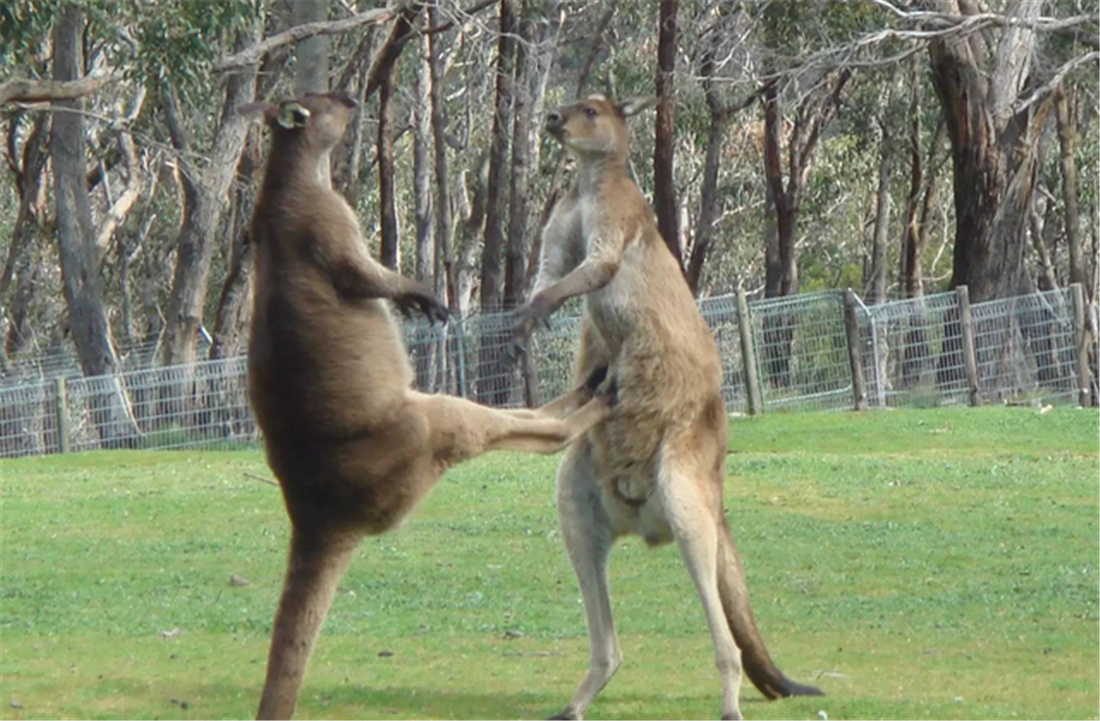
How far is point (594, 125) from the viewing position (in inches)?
325

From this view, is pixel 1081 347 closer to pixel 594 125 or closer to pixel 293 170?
pixel 594 125

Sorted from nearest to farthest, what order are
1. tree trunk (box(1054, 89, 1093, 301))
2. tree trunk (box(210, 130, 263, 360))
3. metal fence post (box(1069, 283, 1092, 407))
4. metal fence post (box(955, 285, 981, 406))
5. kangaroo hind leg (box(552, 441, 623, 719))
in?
kangaroo hind leg (box(552, 441, 623, 719)), metal fence post (box(955, 285, 981, 406)), metal fence post (box(1069, 283, 1092, 407)), tree trunk (box(210, 130, 263, 360)), tree trunk (box(1054, 89, 1093, 301))

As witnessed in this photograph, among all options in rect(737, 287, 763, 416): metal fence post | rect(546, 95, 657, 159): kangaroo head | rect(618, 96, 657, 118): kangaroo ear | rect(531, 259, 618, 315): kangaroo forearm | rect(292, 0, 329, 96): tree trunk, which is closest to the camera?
rect(531, 259, 618, 315): kangaroo forearm

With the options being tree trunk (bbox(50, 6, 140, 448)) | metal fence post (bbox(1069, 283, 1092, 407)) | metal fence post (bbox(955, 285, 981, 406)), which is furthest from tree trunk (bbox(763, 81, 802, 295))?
tree trunk (bbox(50, 6, 140, 448))

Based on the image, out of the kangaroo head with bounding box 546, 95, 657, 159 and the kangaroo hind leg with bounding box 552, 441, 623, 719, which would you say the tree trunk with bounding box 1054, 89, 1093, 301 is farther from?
the kangaroo hind leg with bounding box 552, 441, 623, 719

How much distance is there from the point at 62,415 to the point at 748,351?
8.69 meters

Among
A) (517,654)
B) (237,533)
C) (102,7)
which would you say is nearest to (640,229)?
(517,654)

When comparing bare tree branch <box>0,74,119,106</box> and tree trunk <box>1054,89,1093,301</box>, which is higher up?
tree trunk <box>1054,89,1093,301</box>

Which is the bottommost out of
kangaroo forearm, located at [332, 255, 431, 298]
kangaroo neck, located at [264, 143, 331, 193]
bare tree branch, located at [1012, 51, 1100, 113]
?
kangaroo forearm, located at [332, 255, 431, 298]

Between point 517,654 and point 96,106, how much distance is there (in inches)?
948

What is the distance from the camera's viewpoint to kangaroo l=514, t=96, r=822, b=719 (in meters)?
7.83

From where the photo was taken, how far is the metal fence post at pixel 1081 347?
25750 mm

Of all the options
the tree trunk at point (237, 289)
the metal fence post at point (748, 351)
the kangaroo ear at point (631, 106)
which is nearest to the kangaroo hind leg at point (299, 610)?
the kangaroo ear at point (631, 106)

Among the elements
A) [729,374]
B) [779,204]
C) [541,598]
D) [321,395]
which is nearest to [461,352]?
[729,374]
